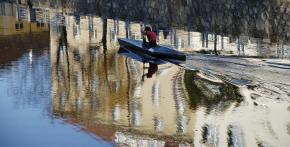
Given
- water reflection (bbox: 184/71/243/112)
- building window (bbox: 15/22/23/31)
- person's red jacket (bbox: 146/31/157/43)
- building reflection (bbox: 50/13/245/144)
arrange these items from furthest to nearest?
building window (bbox: 15/22/23/31)
person's red jacket (bbox: 146/31/157/43)
water reflection (bbox: 184/71/243/112)
building reflection (bbox: 50/13/245/144)

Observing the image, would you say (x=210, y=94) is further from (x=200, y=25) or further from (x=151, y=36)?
(x=200, y=25)

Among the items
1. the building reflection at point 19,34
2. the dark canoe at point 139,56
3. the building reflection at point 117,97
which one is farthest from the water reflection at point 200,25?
the building reflection at point 117,97

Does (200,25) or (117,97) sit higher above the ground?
(200,25)

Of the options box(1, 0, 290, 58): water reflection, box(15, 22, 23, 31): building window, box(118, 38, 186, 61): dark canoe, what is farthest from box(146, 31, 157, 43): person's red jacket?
box(15, 22, 23, 31): building window

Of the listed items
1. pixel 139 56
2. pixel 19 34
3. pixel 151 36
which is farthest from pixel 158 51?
pixel 19 34

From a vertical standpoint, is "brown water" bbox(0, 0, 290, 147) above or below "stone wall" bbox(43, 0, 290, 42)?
below

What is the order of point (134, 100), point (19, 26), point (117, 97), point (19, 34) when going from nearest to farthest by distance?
1. point (134, 100)
2. point (117, 97)
3. point (19, 34)
4. point (19, 26)

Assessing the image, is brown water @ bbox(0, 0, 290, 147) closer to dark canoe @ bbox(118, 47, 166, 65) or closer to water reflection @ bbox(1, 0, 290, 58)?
dark canoe @ bbox(118, 47, 166, 65)

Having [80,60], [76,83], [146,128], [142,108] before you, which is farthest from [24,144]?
[80,60]

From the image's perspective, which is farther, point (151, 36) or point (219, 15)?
point (219, 15)

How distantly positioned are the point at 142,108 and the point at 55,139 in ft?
9.72

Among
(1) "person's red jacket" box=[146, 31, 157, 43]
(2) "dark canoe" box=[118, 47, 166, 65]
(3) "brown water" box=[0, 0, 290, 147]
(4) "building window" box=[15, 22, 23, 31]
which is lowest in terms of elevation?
(3) "brown water" box=[0, 0, 290, 147]

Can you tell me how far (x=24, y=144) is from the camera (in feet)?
35.6

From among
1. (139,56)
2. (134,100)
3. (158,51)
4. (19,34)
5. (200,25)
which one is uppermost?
(200,25)
